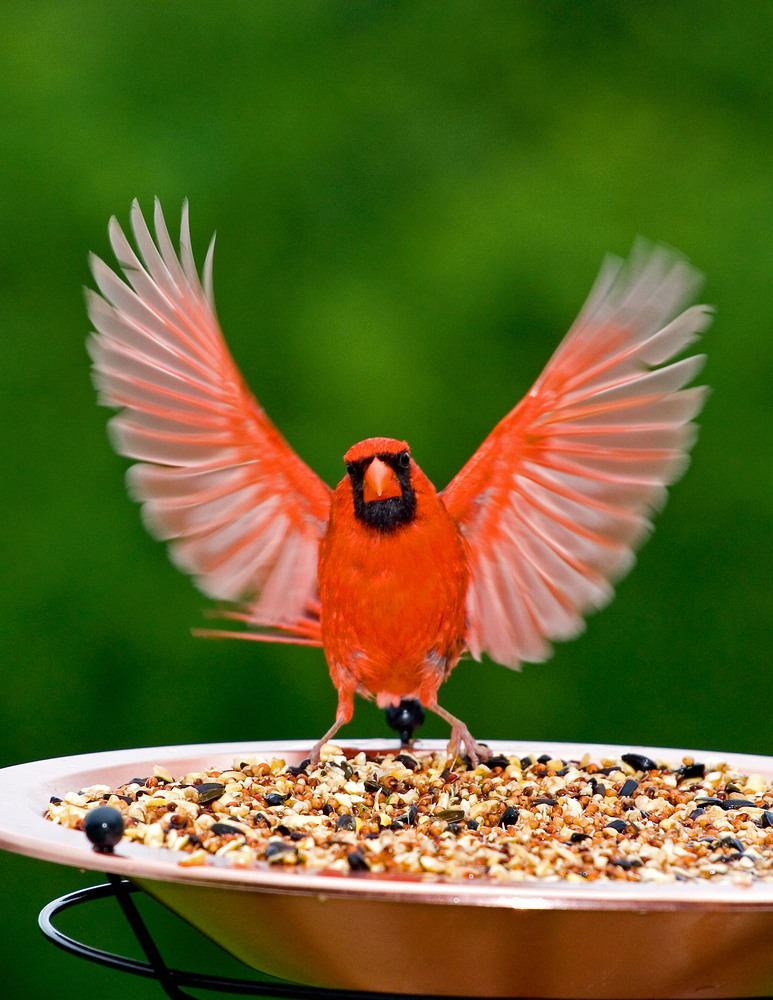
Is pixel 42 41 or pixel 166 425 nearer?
pixel 166 425

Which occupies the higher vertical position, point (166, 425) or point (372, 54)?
point (372, 54)

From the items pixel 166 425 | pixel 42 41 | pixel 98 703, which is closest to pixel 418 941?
pixel 166 425

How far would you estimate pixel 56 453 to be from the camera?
441 centimetres

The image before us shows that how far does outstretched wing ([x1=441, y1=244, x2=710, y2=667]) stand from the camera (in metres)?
2.23

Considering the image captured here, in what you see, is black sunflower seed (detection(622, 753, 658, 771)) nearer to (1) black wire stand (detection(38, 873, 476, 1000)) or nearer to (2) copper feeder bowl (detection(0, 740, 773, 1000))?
(2) copper feeder bowl (detection(0, 740, 773, 1000))

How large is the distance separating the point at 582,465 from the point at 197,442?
74 cm

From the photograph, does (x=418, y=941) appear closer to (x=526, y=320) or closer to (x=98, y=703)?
(x=98, y=703)

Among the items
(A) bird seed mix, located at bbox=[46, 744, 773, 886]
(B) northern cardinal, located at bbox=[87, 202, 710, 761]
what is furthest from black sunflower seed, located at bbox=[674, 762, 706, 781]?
(B) northern cardinal, located at bbox=[87, 202, 710, 761]

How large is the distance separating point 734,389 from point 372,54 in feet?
6.73

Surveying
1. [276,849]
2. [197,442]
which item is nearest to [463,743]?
[197,442]

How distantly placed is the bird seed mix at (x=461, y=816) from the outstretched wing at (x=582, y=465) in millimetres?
316

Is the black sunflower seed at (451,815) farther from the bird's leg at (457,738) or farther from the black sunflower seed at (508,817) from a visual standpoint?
the bird's leg at (457,738)

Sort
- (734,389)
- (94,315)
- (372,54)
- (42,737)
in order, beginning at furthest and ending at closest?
(372,54), (734,389), (42,737), (94,315)

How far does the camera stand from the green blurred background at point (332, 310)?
4289 mm
